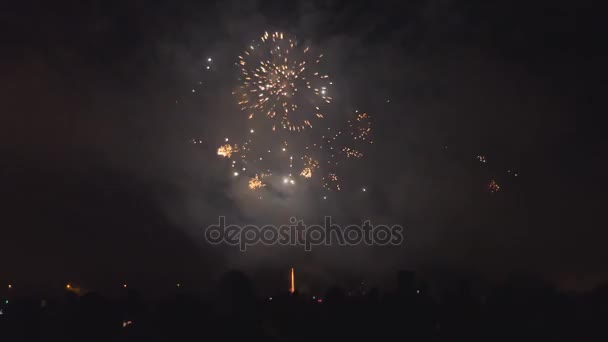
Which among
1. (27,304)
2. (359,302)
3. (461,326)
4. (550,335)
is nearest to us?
(550,335)

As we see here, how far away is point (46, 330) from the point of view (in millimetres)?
17250

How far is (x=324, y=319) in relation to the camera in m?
17.5

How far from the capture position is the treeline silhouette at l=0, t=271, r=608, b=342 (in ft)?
53.2

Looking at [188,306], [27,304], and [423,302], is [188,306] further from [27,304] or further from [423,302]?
[423,302]

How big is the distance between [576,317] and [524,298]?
2.08 metres

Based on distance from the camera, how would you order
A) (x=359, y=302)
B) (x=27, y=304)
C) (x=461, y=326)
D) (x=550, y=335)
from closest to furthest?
1. (x=550, y=335)
2. (x=461, y=326)
3. (x=359, y=302)
4. (x=27, y=304)

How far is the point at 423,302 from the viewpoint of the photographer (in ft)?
61.6

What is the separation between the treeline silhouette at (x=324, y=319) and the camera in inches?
638

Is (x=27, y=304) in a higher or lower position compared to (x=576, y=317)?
higher

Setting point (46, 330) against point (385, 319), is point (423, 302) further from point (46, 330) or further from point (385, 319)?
point (46, 330)

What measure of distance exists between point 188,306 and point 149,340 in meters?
1.74

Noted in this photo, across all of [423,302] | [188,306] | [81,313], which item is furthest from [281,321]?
[81,313]

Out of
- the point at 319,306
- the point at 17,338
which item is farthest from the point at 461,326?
the point at 17,338

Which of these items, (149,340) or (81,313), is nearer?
(149,340)
